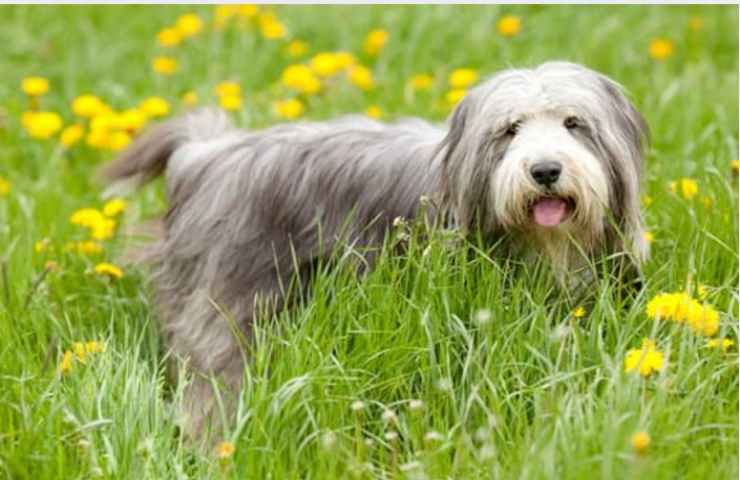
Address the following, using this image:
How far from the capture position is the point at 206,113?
18.8 ft

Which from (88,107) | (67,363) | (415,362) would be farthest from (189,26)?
(415,362)

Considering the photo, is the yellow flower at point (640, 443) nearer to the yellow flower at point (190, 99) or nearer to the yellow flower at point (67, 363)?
the yellow flower at point (67, 363)

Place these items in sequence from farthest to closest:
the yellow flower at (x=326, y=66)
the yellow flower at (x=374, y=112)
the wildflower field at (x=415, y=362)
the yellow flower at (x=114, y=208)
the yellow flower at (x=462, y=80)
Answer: the yellow flower at (x=326, y=66), the yellow flower at (x=462, y=80), the yellow flower at (x=374, y=112), the yellow flower at (x=114, y=208), the wildflower field at (x=415, y=362)

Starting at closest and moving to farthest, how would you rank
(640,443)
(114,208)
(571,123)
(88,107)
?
(640,443), (571,123), (114,208), (88,107)

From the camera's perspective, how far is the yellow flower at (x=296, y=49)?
8.29 metres

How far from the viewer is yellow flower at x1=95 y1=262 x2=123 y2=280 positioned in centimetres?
534

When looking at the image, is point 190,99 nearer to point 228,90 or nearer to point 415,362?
point 228,90

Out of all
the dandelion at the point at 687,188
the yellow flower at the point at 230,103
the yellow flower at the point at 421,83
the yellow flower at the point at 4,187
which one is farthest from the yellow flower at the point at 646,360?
the yellow flower at the point at 421,83

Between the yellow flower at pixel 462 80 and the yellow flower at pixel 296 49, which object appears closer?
the yellow flower at pixel 462 80

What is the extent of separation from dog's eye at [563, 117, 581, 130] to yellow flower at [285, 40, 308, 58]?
4.12 m

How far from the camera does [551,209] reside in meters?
4.23

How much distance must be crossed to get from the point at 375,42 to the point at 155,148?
2.76 metres

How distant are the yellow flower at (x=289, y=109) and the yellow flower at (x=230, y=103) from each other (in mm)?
193

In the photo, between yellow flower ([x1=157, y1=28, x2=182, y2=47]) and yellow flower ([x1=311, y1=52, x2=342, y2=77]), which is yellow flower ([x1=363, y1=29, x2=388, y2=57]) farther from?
yellow flower ([x1=157, y1=28, x2=182, y2=47])
